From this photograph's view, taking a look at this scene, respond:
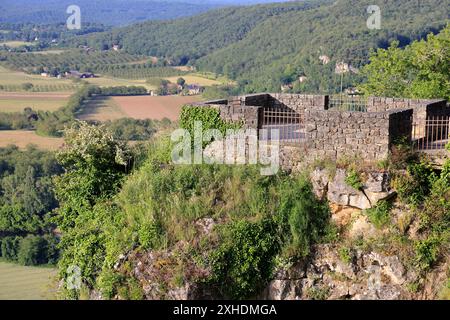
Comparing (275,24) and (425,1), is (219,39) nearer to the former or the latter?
(275,24)

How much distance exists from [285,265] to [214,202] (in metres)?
1.70

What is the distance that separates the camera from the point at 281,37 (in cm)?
9569

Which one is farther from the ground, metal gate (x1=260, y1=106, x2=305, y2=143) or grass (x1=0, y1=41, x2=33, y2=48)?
grass (x1=0, y1=41, x2=33, y2=48)

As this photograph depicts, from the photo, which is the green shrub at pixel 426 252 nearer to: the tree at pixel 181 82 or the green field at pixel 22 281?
the green field at pixel 22 281

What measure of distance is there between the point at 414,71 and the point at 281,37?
71449mm

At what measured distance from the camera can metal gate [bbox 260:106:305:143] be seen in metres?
14.3

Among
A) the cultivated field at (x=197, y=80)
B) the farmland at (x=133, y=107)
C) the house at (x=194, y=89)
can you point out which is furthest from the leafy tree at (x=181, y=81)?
the farmland at (x=133, y=107)

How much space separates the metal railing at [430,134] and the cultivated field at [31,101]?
2649 inches

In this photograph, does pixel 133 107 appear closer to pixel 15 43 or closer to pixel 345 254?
pixel 345 254

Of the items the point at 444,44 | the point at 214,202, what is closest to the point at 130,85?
the point at 444,44

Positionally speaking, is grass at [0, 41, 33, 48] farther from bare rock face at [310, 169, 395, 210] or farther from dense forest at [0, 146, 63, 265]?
bare rock face at [310, 169, 395, 210]

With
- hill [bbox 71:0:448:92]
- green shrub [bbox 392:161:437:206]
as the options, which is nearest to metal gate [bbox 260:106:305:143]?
green shrub [bbox 392:161:437:206]

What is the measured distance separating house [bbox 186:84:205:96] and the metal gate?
59686mm

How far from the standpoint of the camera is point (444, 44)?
81.5ft
